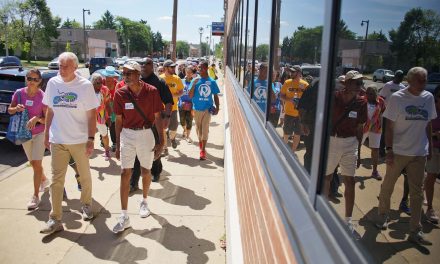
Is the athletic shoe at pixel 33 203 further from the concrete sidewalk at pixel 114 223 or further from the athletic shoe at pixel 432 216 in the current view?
the athletic shoe at pixel 432 216

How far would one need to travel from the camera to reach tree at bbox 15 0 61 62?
66438 millimetres

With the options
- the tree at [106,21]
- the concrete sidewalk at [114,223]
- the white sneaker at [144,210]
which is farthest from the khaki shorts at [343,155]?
the tree at [106,21]

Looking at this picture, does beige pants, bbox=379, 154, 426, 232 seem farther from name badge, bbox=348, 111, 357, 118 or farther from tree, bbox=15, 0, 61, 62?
tree, bbox=15, 0, 61, 62

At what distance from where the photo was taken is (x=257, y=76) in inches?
120

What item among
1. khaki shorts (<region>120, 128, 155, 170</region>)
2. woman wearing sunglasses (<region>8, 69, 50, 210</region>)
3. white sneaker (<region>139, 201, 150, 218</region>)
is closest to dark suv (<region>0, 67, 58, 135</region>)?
woman wearing sunglasses (<region>8, 69, 50, 210</region>)

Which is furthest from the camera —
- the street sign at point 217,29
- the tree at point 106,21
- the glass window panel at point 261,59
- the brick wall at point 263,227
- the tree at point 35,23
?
the tree at point 106,21

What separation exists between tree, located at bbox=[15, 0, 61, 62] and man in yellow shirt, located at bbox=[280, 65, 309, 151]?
72.7 meters

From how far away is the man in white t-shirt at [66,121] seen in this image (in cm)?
425

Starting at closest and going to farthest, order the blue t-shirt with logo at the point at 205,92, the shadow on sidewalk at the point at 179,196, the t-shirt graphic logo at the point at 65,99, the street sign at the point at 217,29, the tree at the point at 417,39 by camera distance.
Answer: the tree at the point at 417,39 → the t-shirt graphic logo at the point at 65,99 → the shadow on sidewalk at the point at 179,196 → the blue t-shirt with logo at the point at 205,92 → the street sign at the point at 217,29

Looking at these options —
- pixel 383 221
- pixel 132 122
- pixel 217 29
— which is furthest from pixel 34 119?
pixel 217 29

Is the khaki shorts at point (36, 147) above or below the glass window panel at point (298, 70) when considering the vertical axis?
below

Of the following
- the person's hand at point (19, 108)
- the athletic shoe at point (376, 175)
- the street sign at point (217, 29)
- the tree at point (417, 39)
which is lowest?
the person's hand at point (19, 108)

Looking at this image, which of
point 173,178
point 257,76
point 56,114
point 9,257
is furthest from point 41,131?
point 257,76

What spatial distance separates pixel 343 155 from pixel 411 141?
8.8 inches
